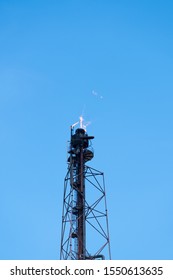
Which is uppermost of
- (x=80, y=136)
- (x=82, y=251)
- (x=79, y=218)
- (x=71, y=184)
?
A: (x=80, y=136)

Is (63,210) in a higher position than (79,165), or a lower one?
lower

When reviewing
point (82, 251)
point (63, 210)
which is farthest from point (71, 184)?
point (82, 251)

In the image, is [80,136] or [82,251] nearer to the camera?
[82,251]
